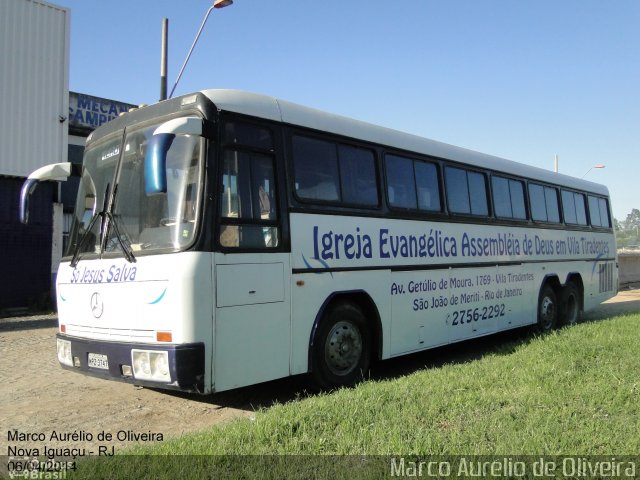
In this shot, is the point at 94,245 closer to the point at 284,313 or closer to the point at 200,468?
the point at 284,313

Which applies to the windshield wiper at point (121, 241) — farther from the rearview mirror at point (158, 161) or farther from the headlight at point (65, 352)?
the headlight at point (65, 352)

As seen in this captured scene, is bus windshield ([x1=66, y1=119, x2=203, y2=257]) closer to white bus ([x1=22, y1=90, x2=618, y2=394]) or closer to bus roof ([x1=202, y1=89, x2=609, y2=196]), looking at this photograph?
white bus ([x1=22, y1=90, x2=618, y2=394])

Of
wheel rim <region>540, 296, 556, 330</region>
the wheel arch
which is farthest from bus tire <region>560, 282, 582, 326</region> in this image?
the wheel arch

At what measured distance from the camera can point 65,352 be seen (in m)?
5.85

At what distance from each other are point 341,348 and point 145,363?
2.28 m

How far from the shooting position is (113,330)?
527 centimetres

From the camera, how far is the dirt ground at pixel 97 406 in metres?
4.90

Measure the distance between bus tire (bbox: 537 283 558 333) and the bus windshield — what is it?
7955mm

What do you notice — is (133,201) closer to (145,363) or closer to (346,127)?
(145,363)

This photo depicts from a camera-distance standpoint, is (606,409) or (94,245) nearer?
(606,409)

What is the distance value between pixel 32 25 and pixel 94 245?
1201cm

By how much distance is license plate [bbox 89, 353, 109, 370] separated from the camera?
5.28 m

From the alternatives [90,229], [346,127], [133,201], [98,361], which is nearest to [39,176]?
[90,229]

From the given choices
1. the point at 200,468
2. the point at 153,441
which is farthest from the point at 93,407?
the point at 200,468
